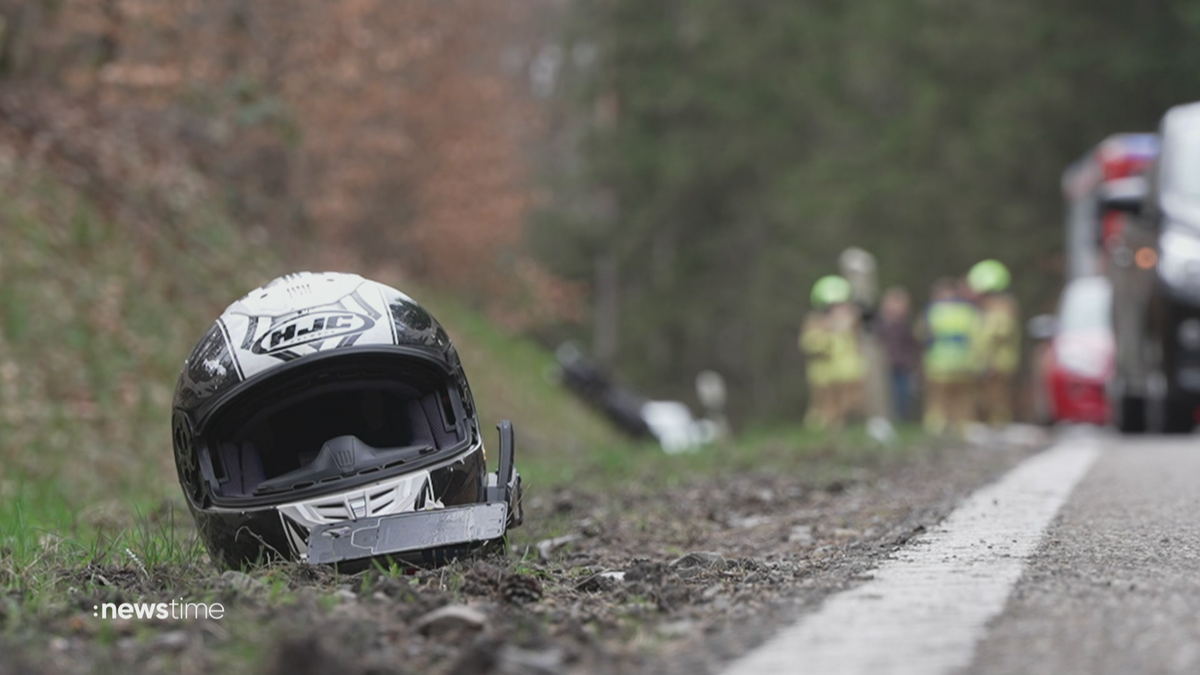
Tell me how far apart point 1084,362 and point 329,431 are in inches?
592

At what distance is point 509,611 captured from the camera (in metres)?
4.41

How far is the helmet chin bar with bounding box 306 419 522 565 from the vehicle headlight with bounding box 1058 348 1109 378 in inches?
592

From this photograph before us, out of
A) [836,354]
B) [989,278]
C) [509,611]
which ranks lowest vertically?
[509,611]

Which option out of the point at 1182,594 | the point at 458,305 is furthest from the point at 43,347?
the point at 458,305

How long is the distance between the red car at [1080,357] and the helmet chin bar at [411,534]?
14.6 m

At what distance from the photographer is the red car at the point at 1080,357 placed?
19.2 metres

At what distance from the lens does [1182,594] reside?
419cm

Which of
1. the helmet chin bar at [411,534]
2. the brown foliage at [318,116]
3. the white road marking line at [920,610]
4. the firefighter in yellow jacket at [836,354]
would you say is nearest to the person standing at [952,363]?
the firefighter in yellow jacket at [836,354]

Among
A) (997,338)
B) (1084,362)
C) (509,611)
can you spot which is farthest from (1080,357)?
(509,611)

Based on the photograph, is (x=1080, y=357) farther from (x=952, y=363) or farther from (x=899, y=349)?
(x=899, y=349)

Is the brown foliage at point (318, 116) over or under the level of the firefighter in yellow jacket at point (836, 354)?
over

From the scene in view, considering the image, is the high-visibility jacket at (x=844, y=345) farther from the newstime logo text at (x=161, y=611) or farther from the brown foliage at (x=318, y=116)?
the newstime logo text at (x=161, y=611)

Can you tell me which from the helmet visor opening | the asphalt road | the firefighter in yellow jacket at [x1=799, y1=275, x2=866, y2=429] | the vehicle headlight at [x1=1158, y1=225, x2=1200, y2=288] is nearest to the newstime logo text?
the helmet visor opening

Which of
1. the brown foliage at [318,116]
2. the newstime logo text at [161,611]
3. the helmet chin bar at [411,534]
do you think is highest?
the brown foliage at [318,116]
